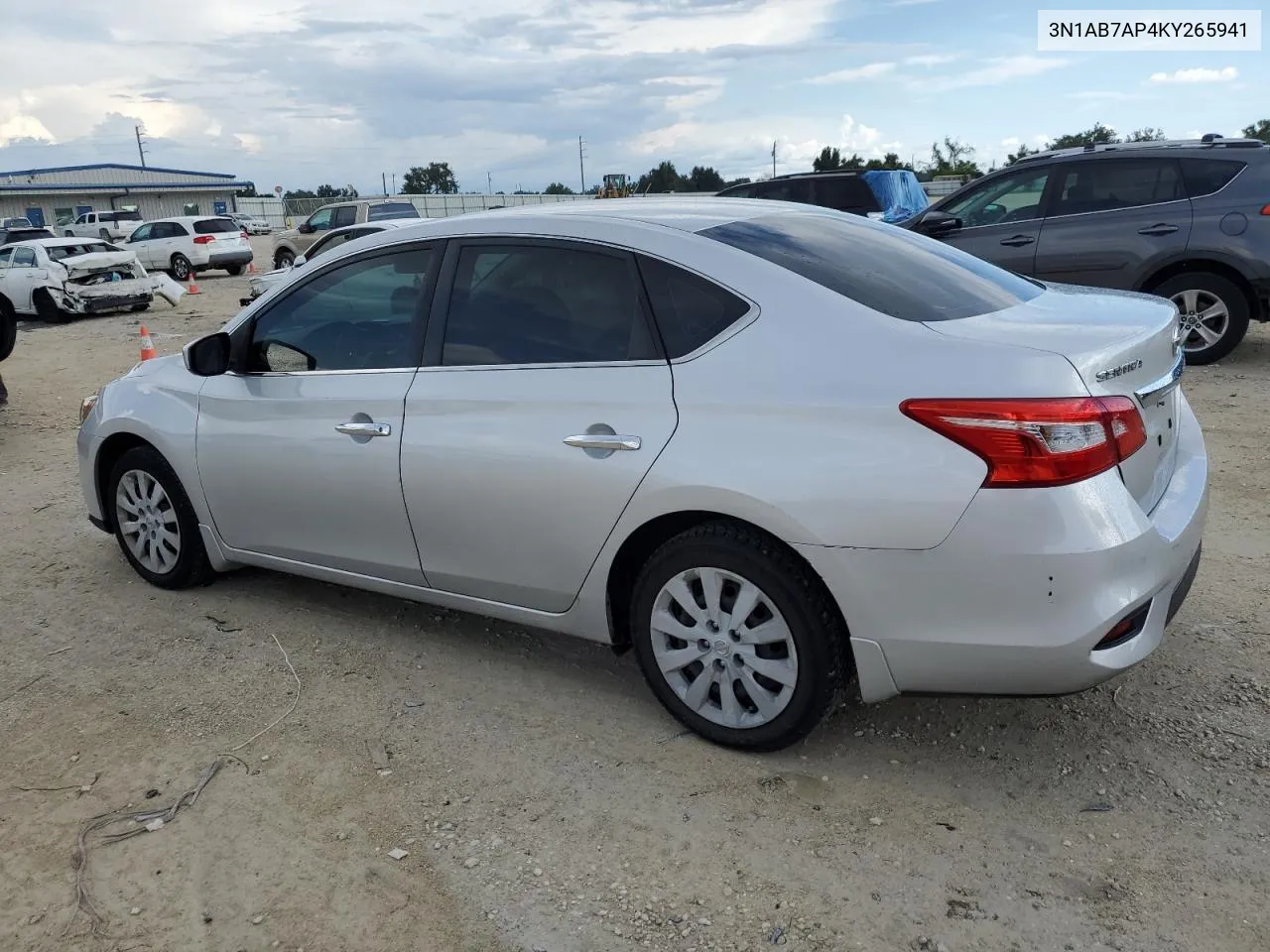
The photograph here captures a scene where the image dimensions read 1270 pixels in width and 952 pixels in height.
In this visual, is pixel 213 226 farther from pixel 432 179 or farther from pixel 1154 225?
pixel 432 179

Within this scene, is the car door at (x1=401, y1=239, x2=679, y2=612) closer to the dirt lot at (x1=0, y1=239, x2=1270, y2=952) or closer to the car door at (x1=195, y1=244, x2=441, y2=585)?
the car door at (x1=195, y1=244, x2=441, y2=585)

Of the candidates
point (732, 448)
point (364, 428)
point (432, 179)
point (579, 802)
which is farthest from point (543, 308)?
point (432, 179)

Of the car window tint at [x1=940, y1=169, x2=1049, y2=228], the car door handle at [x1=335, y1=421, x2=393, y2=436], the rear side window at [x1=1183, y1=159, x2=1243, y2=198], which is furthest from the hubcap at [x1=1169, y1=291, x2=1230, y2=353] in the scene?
the car door handle at [x1=335, y1=421, x2=393, y2=436]

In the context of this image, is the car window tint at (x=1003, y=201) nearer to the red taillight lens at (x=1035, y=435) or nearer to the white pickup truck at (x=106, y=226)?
the red taillight lens at (x=1035, y=435)

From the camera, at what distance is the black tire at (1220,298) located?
8320 mm

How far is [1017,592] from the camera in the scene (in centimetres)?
263

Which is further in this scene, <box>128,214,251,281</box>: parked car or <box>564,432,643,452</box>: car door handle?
→ <box>128,214,251,281</box>: parked car

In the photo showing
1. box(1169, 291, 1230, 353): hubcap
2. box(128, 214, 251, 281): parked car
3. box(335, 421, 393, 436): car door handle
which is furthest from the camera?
box(128, 214, 251, 281): parked car

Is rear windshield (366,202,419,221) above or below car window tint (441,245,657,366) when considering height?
above

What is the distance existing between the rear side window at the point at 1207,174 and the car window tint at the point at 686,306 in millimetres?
7007

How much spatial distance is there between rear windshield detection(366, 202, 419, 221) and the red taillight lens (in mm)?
18989

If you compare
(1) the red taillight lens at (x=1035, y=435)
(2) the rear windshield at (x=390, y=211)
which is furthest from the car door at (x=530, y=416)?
(2) the rear windshield at (x=390, y=211)

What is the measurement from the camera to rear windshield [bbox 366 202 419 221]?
20594 mm

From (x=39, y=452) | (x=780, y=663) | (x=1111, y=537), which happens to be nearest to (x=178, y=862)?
(x=780, y=663)
